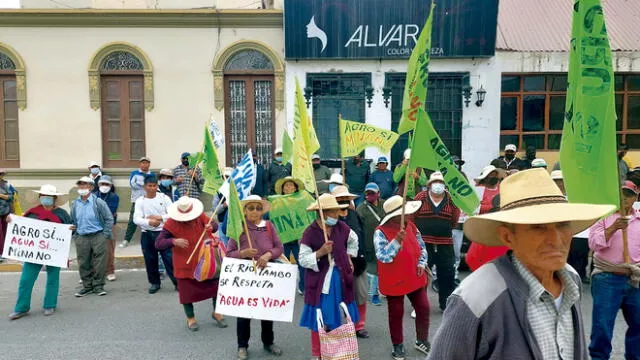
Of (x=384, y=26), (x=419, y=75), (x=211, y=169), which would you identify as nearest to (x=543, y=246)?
(x=419, y=75)

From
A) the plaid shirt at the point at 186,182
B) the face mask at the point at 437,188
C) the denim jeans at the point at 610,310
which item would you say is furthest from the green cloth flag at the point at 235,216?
the plaid shirt at the point at 186,182

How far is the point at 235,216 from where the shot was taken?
5.13 m

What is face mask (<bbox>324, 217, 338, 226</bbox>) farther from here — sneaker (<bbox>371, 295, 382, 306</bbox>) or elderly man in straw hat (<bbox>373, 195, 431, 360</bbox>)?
sneaker (<bbox>371, 295, 382, 306</bbox>)

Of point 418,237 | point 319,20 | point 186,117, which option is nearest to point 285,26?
point 319,20

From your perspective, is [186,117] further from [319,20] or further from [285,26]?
[319,20]

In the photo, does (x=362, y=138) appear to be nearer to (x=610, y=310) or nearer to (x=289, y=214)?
(x=289, y=214)

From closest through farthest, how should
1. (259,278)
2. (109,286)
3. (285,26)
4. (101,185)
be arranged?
1. (259,278)
2. (109,286)
3. (101,185)
4. (285,26)

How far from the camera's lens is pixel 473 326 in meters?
1.82

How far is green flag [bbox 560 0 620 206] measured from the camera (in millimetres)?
2720

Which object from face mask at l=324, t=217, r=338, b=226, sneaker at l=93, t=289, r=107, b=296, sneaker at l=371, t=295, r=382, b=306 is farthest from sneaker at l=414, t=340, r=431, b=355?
sneaker at l=93, t=289, r=107, b=296

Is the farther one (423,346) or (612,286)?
(423,346)

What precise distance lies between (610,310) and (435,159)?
2.04 meters

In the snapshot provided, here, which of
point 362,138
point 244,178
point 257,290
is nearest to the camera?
point 257,290

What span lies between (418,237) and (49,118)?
36.5ft
